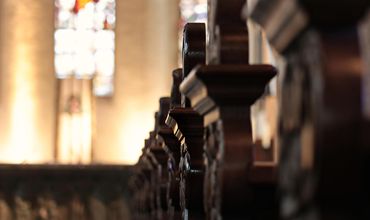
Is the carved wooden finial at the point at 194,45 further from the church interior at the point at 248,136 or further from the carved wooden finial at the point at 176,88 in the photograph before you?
the carved wooden finial at the point at 176,88

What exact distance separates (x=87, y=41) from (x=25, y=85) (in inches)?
62.1

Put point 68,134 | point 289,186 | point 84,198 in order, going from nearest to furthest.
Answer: point 289,186 < point 84,198 < point 68,134

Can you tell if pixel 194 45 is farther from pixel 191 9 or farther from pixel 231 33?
pixel 191 9

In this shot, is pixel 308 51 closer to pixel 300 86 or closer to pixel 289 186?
pixel 300 86

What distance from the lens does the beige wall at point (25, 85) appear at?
16.9 meters

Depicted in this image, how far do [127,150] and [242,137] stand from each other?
14.9 meters

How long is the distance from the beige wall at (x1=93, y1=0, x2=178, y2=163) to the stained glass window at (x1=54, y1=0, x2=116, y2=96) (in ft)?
1.07

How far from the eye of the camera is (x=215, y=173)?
93.1 inches

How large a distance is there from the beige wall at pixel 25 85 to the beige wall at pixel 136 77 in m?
0.99

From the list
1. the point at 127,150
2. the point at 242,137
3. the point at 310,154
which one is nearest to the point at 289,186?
the point at 310,154

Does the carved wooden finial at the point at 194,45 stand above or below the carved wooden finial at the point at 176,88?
above

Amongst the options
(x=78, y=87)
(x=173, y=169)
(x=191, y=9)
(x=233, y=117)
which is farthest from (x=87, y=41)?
(x=233, y=117)

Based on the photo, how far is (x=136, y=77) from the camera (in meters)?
17.4

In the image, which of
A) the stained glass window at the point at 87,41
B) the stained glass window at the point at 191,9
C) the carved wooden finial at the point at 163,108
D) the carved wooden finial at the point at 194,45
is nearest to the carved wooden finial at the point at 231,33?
the carved wooden finial at the point at 194,45
